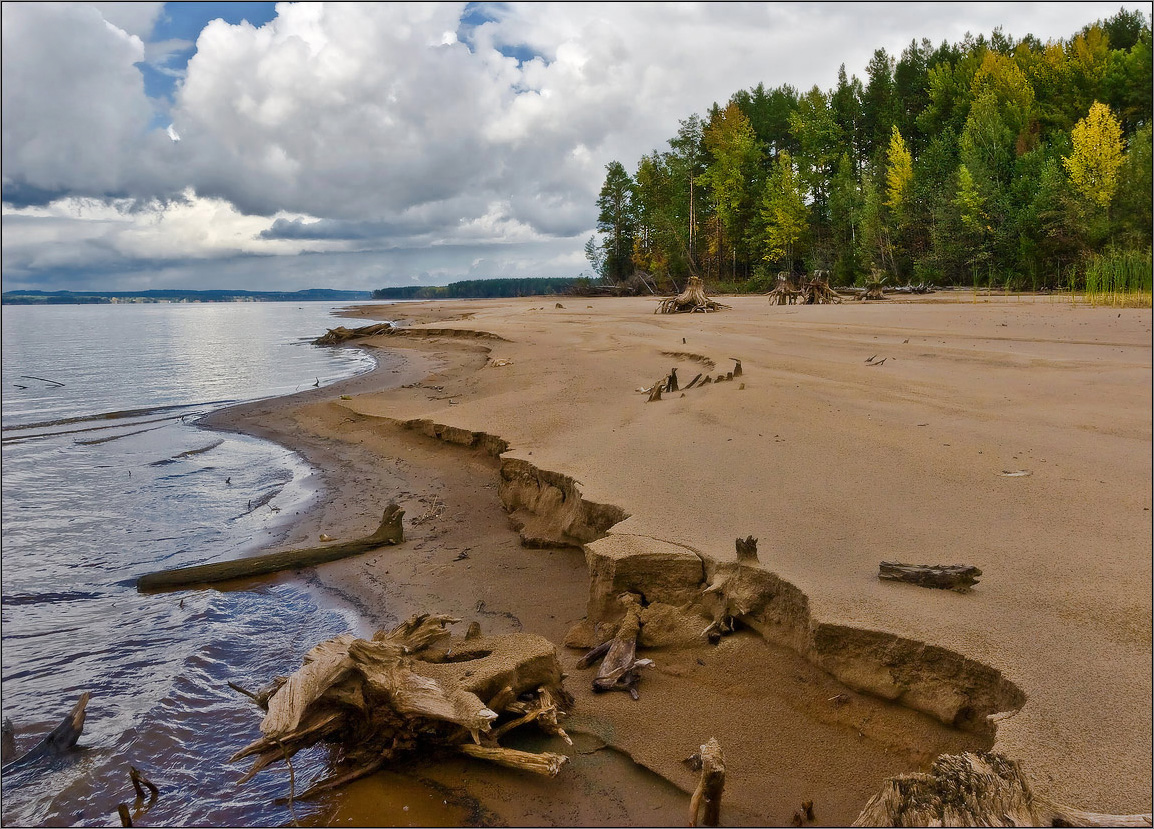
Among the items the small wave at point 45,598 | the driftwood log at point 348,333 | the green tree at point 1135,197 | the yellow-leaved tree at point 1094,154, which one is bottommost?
the small wave at point 45,598

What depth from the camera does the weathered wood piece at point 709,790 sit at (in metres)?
2.08

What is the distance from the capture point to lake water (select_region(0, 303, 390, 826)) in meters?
2.88

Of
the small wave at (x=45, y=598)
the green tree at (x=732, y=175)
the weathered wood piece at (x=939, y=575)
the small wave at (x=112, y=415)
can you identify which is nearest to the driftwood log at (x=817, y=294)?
the small wave at (x=112, y=415)

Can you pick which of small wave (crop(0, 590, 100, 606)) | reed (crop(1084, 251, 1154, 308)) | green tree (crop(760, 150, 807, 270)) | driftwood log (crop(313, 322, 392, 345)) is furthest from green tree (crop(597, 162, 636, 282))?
small wave (crop(0, 590, 100, 606))

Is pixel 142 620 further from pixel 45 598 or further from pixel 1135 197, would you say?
pixel 1135 197

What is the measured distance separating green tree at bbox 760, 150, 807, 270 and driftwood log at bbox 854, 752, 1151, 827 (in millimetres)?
39289

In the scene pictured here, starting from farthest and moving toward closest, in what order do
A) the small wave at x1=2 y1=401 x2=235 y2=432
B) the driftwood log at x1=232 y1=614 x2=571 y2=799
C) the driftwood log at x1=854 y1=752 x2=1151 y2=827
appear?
the small wave at x1=2 y1=401 x2=235 y2=432, the driftwood log at x1=232 y1=614 x2=571 y2=799, the driftwood log at x1=854 y1=752 x2=1151 y2=827

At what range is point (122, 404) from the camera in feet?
46.9

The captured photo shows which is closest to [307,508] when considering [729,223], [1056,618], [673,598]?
[673,598]

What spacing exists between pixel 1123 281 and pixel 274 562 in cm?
1574

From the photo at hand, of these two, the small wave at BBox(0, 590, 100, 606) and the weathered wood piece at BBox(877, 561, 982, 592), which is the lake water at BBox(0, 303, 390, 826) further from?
the weathered wood piece at BBox(877, 561, 982, 592)

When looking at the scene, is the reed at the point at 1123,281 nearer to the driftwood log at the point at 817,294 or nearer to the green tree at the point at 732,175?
the driftwood log at the point at 817,294

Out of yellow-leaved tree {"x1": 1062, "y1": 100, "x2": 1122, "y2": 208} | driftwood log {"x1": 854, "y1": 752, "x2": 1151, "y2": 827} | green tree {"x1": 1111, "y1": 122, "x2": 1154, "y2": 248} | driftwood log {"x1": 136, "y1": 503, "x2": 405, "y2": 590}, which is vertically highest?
yellow-leaved tree {"x1": 1062, "y1": 100, "x2": 1122, "y2": 208}

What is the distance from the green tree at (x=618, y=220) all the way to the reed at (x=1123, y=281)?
3759 centimetres
